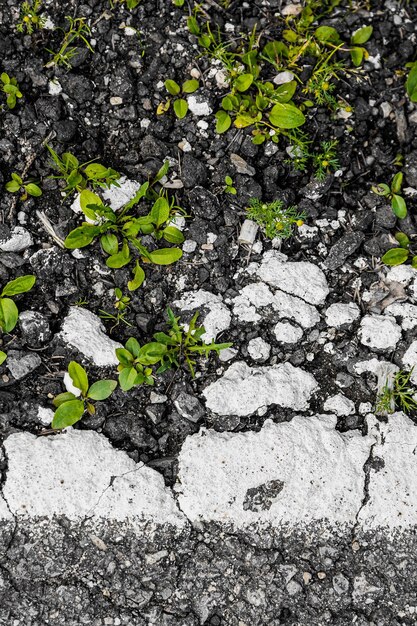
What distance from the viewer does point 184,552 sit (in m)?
2.29

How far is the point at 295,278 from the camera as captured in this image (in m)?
2.56

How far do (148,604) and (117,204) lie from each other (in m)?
1.55

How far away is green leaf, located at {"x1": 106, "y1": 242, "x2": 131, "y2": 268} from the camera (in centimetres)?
249

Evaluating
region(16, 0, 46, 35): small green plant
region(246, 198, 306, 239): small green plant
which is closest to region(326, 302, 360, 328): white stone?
region(246, 198, 306, 239): small green plant

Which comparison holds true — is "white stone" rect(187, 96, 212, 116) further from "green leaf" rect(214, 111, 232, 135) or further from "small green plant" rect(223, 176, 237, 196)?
"small green plant" rect(223, 176, 237, 196)

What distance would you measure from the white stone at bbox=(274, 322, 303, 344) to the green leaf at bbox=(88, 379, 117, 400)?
683 millimetres

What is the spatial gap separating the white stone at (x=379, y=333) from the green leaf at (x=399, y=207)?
47cm

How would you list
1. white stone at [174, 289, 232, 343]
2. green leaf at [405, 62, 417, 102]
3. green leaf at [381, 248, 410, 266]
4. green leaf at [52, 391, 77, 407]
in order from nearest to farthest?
green leaf at [52, 391, 77, 407] < white stone at [174, 289, 232, 343] < green leaf at [381, 248, 410, 266] < green leaf at [405, 62, 417, 102]

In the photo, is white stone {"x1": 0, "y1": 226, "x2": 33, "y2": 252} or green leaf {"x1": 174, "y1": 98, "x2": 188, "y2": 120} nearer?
white stone {"x1": 0, "y1": 226, "x2": 33, "y2": 252}

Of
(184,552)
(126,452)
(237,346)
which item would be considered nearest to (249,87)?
(237,346)

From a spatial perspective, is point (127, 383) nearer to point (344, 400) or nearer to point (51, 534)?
point (51, 534)

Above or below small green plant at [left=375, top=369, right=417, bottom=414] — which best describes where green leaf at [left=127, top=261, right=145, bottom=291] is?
above

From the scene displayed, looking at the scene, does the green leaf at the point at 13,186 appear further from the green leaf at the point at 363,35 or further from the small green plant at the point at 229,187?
the green leaf at the point at 363,35

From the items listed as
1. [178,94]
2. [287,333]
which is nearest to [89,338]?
[287,333]
